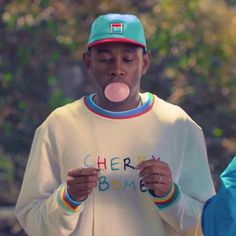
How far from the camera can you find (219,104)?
8.00 m

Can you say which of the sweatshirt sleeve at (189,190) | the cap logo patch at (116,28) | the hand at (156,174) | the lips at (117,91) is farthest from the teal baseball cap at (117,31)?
the hand at (156,174)

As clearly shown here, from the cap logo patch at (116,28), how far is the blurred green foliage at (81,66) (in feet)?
13.1

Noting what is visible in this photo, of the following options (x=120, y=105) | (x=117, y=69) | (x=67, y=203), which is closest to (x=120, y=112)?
(x=120, y=105)

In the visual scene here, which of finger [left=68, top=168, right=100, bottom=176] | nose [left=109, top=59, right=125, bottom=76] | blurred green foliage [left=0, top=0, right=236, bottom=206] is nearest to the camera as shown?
finger [left=68, top=168, right=100, bottom=176]

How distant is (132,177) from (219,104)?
469 centimetres

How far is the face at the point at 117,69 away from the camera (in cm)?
338

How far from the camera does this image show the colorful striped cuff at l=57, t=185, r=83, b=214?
3.28 m

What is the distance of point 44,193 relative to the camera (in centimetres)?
343

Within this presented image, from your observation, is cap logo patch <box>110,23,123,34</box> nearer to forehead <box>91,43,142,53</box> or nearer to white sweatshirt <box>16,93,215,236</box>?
forehead <box>91,43,142,53</box>

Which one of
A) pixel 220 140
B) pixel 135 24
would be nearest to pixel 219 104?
pixel 220 140

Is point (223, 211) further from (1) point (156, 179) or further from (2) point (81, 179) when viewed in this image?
(2) point (81, 179)

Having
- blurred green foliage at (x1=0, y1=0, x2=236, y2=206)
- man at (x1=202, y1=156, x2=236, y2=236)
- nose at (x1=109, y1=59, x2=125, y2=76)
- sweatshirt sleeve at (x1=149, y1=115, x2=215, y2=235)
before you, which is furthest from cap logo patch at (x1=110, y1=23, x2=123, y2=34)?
blurred green foliage at (x1=0, y1=0, x2=236, y2=206)

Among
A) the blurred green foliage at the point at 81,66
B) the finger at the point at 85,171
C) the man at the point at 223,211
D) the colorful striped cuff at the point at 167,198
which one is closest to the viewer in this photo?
the man at the point at 223,211

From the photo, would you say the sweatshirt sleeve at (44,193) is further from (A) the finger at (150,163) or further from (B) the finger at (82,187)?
(A) the finger at (150,163)
